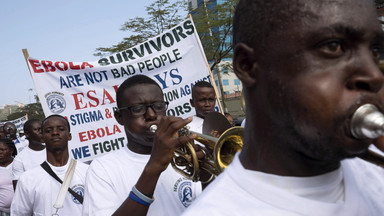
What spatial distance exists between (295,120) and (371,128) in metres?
0.21

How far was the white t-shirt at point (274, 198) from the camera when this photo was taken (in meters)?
1.10

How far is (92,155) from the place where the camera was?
602cm

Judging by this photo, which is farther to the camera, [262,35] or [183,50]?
[183,50]

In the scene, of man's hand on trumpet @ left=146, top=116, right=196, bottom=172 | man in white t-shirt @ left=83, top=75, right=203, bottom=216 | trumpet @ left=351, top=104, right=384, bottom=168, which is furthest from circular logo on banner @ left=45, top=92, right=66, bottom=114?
trumpet @ left=351, top=104, right=384, bottom=168

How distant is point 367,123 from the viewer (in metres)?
0.93

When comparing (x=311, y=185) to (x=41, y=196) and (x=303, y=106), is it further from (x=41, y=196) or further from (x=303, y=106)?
(x=41, y=196)

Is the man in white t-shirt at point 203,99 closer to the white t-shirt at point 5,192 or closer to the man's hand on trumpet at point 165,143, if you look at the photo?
the man's hand on trumpet at point 165,143

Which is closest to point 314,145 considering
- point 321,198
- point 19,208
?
point 321,198

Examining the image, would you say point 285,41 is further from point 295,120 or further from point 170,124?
point 170,124

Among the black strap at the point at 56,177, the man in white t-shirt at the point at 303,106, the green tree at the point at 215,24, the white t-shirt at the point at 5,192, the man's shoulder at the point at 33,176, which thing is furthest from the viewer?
the green tree at the point at 215,24

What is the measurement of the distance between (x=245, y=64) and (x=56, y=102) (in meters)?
5.46

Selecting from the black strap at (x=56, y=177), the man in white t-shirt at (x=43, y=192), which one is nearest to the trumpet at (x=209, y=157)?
the black strap at (x=56, y=177)

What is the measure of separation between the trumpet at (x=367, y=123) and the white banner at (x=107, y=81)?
542cm

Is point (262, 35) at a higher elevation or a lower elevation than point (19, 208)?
higher
